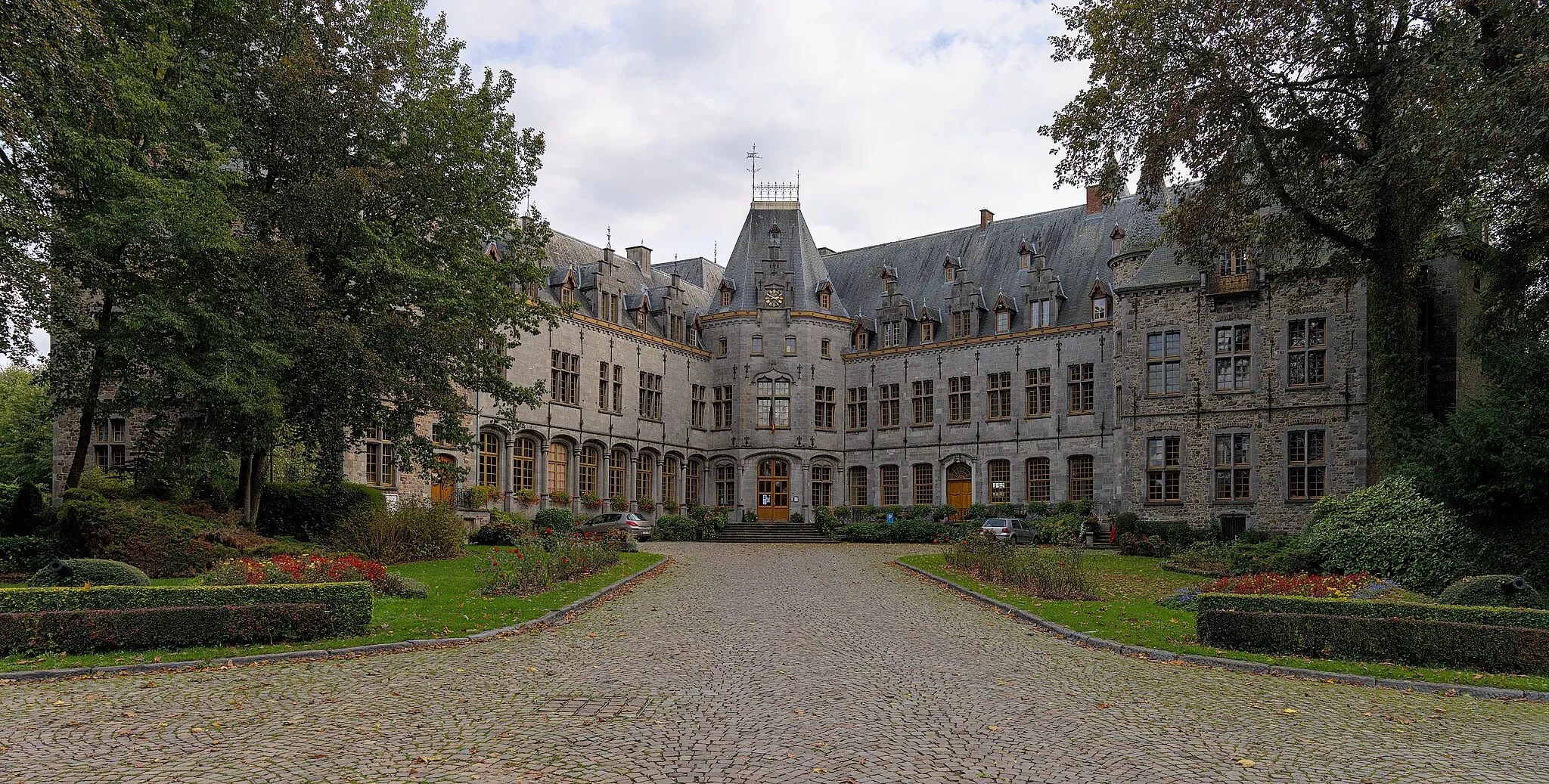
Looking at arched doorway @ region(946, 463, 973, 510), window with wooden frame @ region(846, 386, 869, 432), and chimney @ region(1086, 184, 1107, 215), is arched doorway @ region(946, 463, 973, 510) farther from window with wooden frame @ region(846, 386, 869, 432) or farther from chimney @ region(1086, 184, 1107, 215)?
chimney @ region(1086, 184, 1107, 215)

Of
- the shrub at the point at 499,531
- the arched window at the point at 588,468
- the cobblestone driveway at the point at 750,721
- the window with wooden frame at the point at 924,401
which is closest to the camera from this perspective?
the cobblestone driveway at the point at 750,721

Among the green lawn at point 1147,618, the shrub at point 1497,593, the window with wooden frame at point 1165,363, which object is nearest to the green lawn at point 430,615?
the green lawn at point 1147,618

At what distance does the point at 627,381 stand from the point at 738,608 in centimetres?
2830

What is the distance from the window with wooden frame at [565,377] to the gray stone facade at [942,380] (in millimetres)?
85

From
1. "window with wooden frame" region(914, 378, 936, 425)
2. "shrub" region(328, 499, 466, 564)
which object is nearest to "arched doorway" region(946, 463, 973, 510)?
"window with wooden frame" region(914, 378, 936, 425)

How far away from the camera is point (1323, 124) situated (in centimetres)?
2262

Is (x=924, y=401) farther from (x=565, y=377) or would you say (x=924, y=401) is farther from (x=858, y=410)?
(x=565, y=377)

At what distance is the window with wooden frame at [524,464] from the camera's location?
128 feet

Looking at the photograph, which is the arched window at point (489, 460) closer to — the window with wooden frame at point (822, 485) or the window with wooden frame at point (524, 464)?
the window with wooden frame at point (524, 464)

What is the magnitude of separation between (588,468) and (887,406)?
46.7 ft

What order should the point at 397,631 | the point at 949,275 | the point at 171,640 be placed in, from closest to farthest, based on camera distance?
the point at 171,640
the point at 397,631
the point at 949,275

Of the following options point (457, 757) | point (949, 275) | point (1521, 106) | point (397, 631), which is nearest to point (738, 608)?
point (397, 631)

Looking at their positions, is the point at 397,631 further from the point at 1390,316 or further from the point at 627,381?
the point at 627,381

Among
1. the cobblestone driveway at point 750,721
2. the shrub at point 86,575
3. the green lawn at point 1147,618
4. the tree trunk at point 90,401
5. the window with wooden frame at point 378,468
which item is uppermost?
the tree trunk at point 90,401
